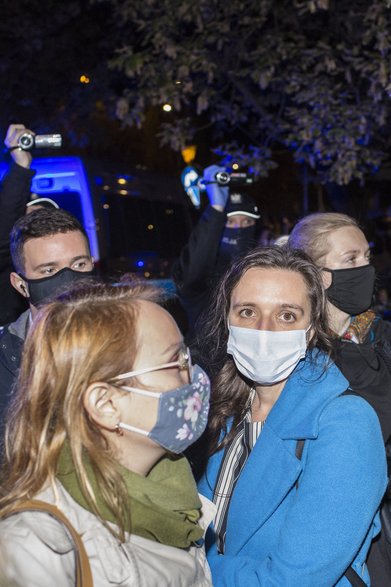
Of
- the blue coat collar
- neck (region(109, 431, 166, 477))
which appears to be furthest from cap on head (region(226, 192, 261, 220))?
neck (region(109, 431, 166, 477))

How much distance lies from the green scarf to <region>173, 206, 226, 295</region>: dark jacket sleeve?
2.89 metres

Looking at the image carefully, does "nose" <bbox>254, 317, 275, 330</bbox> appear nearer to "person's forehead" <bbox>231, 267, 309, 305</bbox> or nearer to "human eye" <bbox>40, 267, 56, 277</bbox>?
"person's forehead" <bbox>231, 267, 309, 305</bbox>

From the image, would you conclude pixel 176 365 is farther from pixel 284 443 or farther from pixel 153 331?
pixel 284 443

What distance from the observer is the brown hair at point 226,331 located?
2723 mm

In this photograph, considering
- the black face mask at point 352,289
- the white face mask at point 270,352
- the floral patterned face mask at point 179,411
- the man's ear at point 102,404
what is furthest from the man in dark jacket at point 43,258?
the man's ear at point 102,404

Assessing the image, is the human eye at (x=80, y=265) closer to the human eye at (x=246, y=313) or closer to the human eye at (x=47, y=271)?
the human eye at (x=47, y=271)

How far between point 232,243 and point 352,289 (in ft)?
7.17

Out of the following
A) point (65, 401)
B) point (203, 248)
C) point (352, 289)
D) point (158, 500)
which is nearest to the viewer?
point (65, 401)

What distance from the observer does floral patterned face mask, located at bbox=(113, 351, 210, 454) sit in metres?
1.85

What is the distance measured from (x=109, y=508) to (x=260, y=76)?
7.58 meters

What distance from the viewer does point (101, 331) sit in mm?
1799

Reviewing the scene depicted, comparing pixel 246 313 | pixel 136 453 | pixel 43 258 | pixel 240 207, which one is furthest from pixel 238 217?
pixel 136 453

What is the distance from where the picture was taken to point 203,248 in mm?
4828

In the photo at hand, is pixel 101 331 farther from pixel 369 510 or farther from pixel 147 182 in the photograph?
pixel 147 182
